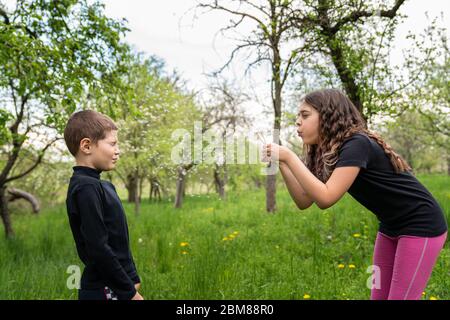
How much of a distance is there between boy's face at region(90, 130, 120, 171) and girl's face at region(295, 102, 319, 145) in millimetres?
970

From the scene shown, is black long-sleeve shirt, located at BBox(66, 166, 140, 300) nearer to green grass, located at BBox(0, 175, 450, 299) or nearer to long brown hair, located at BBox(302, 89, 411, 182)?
long brown hair, located at BBox(302, 89, 411, 182)

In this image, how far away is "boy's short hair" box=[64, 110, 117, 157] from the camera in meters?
1.68

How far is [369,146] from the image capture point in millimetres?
1706

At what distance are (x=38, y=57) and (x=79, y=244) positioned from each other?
9.64ft

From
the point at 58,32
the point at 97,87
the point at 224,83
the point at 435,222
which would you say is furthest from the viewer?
the point at 224,83

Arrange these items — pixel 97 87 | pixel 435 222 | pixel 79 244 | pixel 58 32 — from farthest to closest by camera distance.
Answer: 1. pixel 58 32
2. pixel 97 87
3. pixel 435 222
4. pixel 79 244

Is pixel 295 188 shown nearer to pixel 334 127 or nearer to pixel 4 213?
pixel 334 127

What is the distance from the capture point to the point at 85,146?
5.54 ft

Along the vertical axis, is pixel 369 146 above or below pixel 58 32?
below

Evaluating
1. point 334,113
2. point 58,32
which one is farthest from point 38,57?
point 334,113

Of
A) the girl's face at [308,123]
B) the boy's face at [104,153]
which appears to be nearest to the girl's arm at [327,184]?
the girl's face at [308,123]

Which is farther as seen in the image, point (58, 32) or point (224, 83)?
point (224, 83)
